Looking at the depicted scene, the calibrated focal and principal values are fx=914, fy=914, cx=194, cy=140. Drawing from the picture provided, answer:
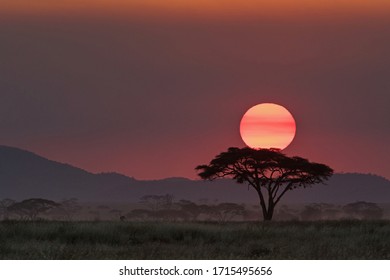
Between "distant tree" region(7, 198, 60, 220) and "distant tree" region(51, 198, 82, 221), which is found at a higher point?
"distant tree" region(51, 198, 82, 221)

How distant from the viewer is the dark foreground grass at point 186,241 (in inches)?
1025

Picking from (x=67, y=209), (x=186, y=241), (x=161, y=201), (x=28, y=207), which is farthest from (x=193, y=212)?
(x=186, y=241)

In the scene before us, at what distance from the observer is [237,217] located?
519ft

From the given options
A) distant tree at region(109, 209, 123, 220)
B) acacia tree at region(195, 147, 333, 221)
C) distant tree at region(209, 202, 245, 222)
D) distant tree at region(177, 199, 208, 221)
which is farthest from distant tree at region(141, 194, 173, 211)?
acacia tree at region(195, 147, 333, 221)

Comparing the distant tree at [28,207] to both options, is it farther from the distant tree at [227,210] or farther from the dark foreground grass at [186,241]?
the dark foreground grass at [186,241]

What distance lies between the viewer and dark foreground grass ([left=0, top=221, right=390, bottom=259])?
26.0 m

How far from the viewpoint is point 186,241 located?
1244 inches

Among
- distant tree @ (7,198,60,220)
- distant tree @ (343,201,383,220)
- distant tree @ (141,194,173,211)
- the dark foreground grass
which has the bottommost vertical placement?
the dark foreground grass

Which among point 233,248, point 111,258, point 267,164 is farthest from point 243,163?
point 111,258

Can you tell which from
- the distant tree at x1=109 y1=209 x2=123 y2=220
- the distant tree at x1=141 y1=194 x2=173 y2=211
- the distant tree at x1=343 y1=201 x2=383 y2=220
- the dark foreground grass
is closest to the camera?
the dark foreground grass

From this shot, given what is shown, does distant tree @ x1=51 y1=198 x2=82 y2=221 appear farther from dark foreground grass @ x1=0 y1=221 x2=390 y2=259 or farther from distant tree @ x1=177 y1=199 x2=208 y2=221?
dark foreground grass @ x1=0 y1=221 x2=390 y2=259

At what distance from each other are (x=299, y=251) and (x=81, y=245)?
6863 mm

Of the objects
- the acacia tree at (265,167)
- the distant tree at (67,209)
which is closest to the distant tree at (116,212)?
the distant tree at (67,209)
